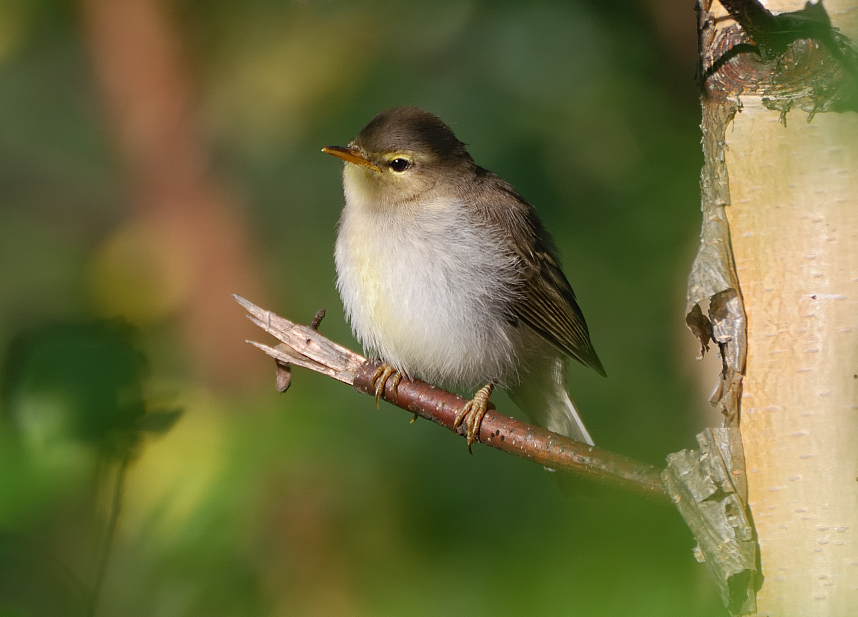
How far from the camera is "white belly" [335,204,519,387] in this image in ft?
9.21

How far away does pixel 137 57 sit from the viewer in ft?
16.5

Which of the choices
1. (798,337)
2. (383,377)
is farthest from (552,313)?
(798,337)

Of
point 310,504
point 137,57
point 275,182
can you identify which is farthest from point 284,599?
point 137,57

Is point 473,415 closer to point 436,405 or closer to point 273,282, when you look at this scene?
point 436,405

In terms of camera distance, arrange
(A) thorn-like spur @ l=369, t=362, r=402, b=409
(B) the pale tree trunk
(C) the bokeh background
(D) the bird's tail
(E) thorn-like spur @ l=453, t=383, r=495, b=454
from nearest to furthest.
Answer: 1. (B) the pale tree trunk
2. (C) the bokeh background
3. (E) thorn-like spur @ l=453, t=383, r=495, b=454
4. (A) thorn-like spur @ l=369, t=362, r=402, b=409
5. (D) the bird's tail

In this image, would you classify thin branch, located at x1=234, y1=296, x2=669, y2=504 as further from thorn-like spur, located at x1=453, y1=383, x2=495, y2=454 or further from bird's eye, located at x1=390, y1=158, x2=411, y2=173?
bird's eye, located at x1=390, y1=158, x2=411, y2=173

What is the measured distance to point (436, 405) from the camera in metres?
2.43

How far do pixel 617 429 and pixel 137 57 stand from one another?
3.68 metres

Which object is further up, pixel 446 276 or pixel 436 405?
pixel 446 276

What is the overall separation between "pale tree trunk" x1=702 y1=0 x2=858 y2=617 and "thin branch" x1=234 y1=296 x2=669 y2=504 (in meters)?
0.30

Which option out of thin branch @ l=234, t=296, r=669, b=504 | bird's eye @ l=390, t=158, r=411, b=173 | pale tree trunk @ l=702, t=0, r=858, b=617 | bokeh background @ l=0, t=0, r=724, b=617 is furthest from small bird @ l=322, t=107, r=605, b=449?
pale tree trunk @ l=702, t=0, r=858, b=617

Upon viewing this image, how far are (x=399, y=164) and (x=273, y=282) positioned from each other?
71.1 inches

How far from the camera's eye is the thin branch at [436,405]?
1.83 m

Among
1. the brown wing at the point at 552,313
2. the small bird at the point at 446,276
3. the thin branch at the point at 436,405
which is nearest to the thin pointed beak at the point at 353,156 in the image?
the small bird at the point at 446,276
